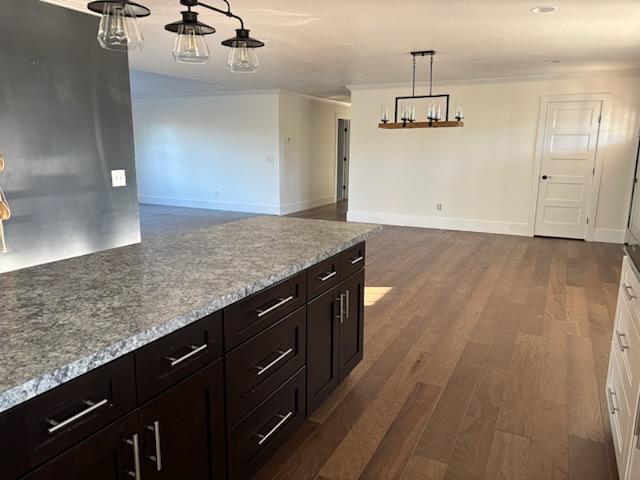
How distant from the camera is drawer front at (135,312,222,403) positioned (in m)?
1.26

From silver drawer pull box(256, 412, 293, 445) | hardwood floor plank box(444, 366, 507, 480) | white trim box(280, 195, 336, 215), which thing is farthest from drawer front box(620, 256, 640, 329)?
white trim box(280, 195, 336, 215)

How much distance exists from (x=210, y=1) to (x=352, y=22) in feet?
3.87

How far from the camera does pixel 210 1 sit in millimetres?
3418

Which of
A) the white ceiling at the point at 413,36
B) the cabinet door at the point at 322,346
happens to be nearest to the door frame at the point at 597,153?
the white ceiling at the point at 413,36

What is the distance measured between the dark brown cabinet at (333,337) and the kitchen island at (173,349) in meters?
0.01

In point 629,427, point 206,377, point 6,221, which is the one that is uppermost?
point 6,221

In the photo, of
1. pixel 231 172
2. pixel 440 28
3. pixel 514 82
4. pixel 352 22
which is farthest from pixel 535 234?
pixel 231 172

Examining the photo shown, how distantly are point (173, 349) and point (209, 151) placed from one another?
29.0ft

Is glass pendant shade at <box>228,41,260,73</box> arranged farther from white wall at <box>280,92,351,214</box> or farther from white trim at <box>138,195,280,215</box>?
white trim at <box>138,195,280,215</box>

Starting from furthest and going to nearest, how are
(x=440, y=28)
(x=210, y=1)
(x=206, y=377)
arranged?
(x=440, y=28) < (x=210, y=1) < (x=206, y=377)

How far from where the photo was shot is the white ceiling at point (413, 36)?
11.5ft

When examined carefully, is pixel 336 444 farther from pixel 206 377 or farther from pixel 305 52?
pixel 305 52

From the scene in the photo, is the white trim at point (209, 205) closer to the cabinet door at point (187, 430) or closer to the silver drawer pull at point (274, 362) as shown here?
the silver drawer pull at point (274, 362)

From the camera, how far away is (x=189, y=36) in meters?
2.01
